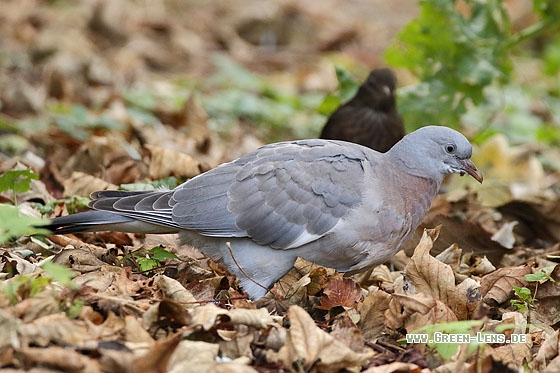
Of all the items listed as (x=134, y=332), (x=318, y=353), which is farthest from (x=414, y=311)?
(x=134, y=332)

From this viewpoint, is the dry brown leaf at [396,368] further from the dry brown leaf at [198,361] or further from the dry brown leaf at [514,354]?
the dry brown leaf at [198,361]

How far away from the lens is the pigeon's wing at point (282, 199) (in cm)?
427

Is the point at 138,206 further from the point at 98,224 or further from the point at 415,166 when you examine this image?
the point at 415,166

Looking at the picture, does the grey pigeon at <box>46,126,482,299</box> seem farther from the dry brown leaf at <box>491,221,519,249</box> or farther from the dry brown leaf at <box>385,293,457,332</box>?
the dry brown leaf at <box>491,221,519,249</box>

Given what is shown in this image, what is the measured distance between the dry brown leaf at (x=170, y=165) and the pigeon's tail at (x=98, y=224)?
1199 millimetres

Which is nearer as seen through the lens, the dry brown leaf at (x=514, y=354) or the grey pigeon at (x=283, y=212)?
the dry brown leaf at (x=514, y=354)

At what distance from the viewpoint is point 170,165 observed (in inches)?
223

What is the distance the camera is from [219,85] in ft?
31.8

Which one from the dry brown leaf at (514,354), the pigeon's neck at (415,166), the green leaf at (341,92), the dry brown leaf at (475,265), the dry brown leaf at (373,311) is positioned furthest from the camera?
the green leaf at (341,92)

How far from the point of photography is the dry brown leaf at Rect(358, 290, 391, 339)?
3881 mm

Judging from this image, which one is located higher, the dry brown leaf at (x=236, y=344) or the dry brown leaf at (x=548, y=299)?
the dry brown leaf at (x=236, y=344)

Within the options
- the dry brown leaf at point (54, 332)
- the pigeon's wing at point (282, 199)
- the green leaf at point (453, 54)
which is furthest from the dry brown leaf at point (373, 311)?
the green leaf at point (453, 54)

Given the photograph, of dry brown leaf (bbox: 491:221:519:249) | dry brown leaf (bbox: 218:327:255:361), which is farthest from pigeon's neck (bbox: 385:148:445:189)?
dry brown leaf (bbox: 218:327:255:361)

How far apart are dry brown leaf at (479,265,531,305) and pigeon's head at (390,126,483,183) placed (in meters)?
0.53
